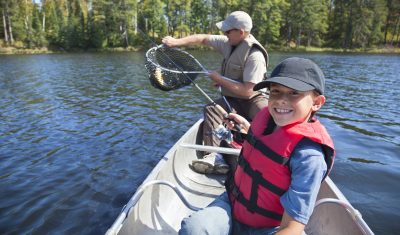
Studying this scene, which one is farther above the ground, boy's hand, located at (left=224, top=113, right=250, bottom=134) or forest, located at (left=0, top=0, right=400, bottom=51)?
forest, located at (left=0, top=0, right=400, bottom=51)

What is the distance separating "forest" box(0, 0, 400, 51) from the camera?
58.4 meters

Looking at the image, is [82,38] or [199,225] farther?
[82,38]

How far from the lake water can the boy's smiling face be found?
3720mm

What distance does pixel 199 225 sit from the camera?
8.65 ft

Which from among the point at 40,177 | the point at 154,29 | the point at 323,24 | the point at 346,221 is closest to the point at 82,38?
the point at 154,29

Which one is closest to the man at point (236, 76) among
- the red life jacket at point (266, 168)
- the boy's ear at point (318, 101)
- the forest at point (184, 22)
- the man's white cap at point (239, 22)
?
the man's white cap at point (239, 22)

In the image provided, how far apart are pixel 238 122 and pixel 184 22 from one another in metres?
67.7

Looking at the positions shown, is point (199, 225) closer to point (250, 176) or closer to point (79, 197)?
point (250, 176)

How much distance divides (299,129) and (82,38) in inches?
2554

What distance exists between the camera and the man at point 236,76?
5.73 metres

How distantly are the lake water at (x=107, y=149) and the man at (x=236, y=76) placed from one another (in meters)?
1.84

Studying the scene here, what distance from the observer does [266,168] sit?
2.61 metres

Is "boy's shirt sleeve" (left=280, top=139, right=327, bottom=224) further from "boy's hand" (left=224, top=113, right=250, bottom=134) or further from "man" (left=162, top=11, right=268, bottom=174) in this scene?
"man" (left=162, top=11, right=268, bottom=174)

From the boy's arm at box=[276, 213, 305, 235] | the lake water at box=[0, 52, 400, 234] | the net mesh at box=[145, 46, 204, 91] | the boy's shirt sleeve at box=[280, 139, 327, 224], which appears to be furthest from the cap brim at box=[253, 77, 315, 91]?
the lake water at box=[0, 52, 400, 234]
